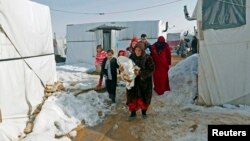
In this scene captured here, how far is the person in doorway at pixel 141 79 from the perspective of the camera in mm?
5227

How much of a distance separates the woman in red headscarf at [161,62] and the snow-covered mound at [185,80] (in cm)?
36

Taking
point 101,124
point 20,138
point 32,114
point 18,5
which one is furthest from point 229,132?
point 18,5

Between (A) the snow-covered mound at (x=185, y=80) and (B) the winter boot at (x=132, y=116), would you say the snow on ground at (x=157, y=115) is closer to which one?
(A) the snow-covered mound at (x=185, y=80)

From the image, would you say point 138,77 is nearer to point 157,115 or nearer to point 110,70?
point 157,115

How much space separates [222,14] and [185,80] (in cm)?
215

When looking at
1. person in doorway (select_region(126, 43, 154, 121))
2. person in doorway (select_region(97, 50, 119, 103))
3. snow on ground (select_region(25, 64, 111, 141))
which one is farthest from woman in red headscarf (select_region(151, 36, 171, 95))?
person in doorway (select_region(126, 43, 154, 121))

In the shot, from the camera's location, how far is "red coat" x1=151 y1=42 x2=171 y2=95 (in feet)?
23.9

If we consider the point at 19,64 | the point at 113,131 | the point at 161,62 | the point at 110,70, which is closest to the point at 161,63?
the point at 161,62

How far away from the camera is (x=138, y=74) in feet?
17.2

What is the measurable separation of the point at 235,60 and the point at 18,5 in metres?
5.03

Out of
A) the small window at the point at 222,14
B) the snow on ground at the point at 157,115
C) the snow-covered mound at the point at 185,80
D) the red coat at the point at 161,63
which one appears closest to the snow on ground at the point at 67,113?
the snow on ground at the point at 157,115

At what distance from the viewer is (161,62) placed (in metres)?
7.29

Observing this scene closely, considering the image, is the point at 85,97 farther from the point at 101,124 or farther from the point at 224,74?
the point at 224,74

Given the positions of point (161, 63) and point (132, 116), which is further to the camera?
point (161, 63)
